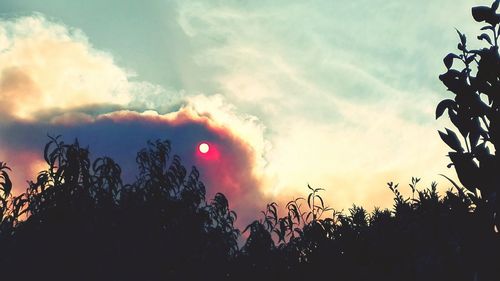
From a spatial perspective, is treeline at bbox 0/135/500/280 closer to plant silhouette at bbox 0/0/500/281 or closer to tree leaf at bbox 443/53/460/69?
plant silhouette at bbox 0/0/500/281

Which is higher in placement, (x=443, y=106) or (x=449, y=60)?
(x=449, y=60)

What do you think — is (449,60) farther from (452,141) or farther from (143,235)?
(143,235)

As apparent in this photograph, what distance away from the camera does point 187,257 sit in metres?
9.91

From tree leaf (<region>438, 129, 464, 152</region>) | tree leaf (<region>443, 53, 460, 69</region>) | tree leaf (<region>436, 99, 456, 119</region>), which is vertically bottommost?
tree leaf (<region>438, 129, 464, 152</region>)

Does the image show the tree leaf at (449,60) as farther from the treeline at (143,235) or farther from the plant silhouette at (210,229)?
the treeline at (143,235)

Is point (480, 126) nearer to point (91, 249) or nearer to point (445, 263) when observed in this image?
point (445, 263)

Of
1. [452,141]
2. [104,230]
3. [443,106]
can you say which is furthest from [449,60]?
[104,230]

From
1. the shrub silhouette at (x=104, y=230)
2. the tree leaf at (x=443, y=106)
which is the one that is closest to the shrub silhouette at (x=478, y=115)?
the tree leaf at (x=443, y=106)

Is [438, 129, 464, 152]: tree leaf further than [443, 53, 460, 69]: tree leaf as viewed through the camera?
No

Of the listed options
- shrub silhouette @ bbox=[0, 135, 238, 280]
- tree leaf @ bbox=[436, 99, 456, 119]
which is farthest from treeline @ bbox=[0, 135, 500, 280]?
tree leaf @ bbox=[436, 99, 456, 119]

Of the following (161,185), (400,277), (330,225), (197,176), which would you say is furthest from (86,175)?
(400,277)

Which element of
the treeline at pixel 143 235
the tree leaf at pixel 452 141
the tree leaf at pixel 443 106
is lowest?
the tree leaf at pixel 452 141

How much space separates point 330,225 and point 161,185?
4.22 meters

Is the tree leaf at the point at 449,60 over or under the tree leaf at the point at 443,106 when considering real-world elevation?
over
